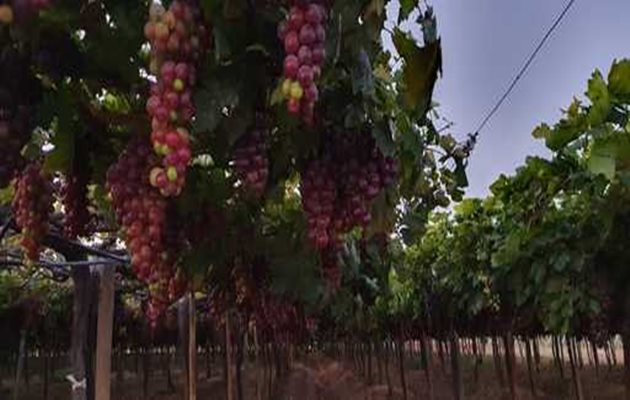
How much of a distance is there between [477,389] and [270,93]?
16.5 m

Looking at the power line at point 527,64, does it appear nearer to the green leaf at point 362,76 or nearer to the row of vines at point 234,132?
the row of vines at point 234,132

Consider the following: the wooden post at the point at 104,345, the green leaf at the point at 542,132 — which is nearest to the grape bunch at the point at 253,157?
the wooden post at the point at 104,345

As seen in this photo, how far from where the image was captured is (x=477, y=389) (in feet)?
55.4

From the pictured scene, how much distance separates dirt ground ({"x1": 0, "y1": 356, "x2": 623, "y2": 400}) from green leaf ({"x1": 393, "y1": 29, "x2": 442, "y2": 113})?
13279 millimetres

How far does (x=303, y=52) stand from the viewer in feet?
3.65

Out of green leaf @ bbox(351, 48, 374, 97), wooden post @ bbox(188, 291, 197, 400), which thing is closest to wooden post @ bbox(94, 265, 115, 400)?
wooden post @ bbox(188, 291, 197, 400)

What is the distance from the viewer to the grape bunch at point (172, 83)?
1.17m

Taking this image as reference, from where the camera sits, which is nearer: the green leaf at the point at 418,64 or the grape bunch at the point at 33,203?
the green leaf at the point at 418,64

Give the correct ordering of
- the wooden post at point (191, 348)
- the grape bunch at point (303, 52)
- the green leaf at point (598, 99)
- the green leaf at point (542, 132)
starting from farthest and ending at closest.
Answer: the wooden post at point (191, 348), the green leaf at point (542, 132), the green leaf at point (598, 99), the grape bunch at point (303, 52)

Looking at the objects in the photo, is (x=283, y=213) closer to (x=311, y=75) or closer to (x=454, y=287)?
(x=311, y=75)

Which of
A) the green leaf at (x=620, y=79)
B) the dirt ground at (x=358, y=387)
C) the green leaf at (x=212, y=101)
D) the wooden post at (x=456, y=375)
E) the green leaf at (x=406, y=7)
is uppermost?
the green leaf at (x=620, y=79)

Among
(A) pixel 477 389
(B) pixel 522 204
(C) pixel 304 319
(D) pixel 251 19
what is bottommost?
(A) pixel 477 389

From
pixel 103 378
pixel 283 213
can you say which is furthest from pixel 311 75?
pixel 103 378

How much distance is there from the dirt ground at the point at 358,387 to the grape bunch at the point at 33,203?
1284 centimetres
